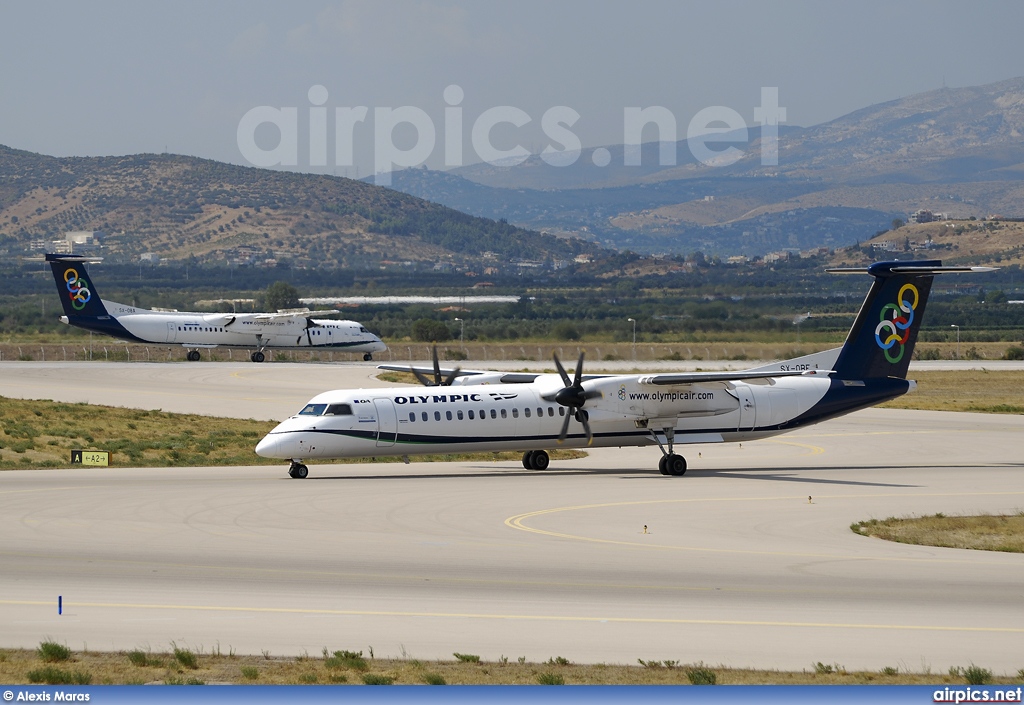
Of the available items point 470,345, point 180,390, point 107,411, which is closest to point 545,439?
point 107,411

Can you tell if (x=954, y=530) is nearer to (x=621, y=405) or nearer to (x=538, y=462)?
(x=621, y=405)

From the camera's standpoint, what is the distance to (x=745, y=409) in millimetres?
38594

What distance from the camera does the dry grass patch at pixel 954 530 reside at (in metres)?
25.5

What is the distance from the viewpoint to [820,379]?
39469mm

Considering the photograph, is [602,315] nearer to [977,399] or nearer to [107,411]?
[977,399]

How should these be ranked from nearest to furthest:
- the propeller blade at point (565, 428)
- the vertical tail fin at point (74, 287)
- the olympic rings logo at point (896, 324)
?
the propeller blade at point (565, 428) < the olympic rings logo at point (896, 324) < the vertical tail fin at point (74, 287)

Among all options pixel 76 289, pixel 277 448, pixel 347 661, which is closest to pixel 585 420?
pixel 277 448

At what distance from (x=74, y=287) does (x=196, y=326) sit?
9258 millimetres

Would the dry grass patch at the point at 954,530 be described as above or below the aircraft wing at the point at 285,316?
Answer: below

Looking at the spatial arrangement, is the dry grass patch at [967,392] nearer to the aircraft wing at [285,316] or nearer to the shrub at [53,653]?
the aircraft wing at [285,316]

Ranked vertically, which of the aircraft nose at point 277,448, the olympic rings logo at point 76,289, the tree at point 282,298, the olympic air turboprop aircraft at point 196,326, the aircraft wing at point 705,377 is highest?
the tree at point 282,298

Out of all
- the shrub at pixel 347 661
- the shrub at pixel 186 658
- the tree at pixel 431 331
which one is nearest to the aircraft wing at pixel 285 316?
the tree at pixel 431 331

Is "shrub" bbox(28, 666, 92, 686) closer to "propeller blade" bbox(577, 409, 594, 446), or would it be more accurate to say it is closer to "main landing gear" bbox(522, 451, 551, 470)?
"propeller blade" bbox(577, 409, 594, 446)

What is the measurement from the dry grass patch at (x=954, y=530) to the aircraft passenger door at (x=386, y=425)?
45.2 feet
